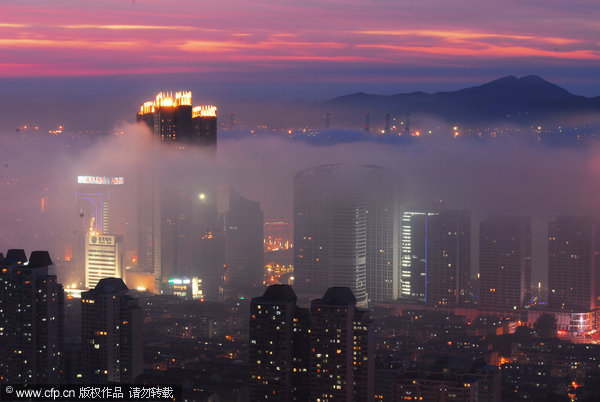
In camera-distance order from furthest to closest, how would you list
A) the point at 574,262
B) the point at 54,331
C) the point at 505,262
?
1. the point at 505,262
2. the point at 574,262
3. the point at 54,331

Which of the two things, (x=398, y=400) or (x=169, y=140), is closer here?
(x=398, y=400)

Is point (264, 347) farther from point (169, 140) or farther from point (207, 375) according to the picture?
point (169, 140)

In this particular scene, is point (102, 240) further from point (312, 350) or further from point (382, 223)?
point (312, 350)

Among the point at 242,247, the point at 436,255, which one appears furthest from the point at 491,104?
the point at 242,247

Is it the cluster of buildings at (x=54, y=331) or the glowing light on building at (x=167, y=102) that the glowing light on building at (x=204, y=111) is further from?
the cluster of buildings at (x=54, y=331)

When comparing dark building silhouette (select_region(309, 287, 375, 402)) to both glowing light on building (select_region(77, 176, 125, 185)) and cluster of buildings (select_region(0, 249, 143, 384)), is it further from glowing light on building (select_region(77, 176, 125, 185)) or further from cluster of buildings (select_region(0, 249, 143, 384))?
glowing light on building (select_region(77, 176, 125, 185))

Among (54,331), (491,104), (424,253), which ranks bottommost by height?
(54,331)

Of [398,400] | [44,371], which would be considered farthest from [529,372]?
[44,371]
